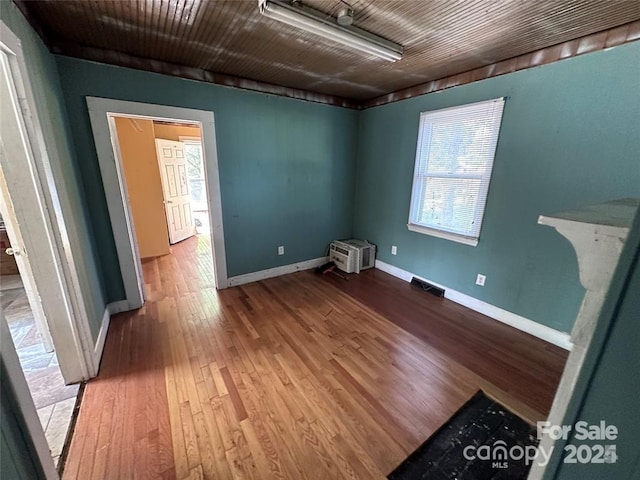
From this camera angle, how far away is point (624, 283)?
1.81ft

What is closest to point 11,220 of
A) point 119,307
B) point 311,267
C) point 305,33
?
point 119,307

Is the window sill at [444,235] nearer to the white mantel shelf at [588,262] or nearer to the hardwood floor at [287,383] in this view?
the hardwood floor at [287,383]

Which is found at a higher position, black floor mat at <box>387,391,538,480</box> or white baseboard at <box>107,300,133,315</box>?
white baseboard at <box>107,300,133,315</box>

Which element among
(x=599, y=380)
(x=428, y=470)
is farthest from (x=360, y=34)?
(x=428, y=470)

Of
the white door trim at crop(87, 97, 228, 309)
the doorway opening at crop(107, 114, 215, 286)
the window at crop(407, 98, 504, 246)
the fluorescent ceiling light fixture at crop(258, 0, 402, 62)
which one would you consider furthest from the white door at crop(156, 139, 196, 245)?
the window at crop(407, 98, 504, 246)

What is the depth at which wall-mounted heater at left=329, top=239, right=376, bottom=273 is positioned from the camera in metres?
3.70

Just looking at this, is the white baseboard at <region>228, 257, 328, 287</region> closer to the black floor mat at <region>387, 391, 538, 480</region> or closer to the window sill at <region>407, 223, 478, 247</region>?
the window sill at <region>407, 223, 478, 247</region>

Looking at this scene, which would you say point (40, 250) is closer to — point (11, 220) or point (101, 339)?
point (11, 220)

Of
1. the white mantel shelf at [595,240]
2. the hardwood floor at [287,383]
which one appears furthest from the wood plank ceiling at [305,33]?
the hardwood floor at [287,383]

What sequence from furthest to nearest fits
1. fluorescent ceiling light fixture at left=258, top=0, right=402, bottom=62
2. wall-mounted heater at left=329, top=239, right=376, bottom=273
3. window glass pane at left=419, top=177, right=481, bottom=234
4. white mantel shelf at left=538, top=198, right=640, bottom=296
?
wall-mounted heater at left=329, top=239, right=376, bottom=273
window glass pane at left=419, top=177, right=481, bottom=234
fluorescent ceiling light fixture at left=258, top=0, right=402, bottom=62
white mantel shelf at left=538, top=198, right=640, bottom=296

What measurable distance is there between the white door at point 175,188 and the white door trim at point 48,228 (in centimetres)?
328

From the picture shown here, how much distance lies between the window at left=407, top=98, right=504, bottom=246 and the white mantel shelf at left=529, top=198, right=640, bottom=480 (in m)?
2.16

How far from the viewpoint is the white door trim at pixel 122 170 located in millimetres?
2260

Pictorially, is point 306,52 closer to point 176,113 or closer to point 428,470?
point 176,113
